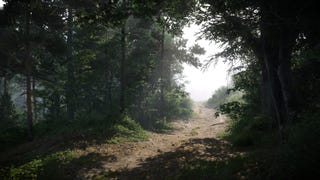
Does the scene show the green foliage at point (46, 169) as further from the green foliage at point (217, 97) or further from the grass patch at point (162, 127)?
the green foliage at point (217, 97)

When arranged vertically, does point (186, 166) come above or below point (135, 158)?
above

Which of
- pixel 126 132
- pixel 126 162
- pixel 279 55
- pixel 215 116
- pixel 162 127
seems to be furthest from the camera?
pixel 162 127

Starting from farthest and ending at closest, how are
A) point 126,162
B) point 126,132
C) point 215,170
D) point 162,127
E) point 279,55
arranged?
point 162,127 < point 126,132 < point 126,162 < point 279,55 < point 215,170

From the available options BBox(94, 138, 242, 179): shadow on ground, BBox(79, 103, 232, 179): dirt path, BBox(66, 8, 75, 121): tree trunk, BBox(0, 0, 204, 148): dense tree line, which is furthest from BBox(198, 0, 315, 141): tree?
BBox(66, 8, 75, 121): tree trunk

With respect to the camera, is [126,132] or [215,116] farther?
[126,132]

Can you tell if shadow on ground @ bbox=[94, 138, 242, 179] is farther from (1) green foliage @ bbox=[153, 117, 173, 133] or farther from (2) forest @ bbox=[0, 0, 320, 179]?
(1) green foliage @ bbox=[153, 117, 173, 133]

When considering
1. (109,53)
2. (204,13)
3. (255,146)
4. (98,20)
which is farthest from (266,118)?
(109,53)

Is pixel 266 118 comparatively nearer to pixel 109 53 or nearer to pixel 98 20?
pixel 98 20

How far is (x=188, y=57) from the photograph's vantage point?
3862cm

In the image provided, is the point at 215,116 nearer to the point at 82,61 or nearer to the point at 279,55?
the point at 279,55

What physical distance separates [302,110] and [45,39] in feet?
55.2

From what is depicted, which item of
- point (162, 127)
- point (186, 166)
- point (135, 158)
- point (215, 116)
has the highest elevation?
point (215, 116)

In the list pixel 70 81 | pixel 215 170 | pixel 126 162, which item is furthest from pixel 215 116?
pixel 70 81

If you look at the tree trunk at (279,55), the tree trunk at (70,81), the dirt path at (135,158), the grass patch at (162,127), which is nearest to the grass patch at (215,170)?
the dirt path at (135,158)
